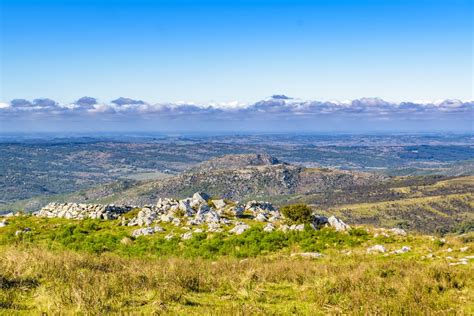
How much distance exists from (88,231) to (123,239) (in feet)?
16.3

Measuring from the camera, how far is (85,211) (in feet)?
128

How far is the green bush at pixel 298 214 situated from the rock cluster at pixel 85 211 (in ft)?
52.1

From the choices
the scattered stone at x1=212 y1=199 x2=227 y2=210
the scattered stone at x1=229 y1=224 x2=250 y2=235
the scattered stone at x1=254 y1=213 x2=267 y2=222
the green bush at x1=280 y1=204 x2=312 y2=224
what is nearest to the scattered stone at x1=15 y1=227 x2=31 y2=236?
the scattered stone at x1=229 y1=224 x2=250 y2=235

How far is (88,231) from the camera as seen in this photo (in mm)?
31781

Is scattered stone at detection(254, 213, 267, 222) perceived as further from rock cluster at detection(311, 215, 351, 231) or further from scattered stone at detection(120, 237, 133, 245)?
scattered stone at detection(120, 237, 133, 245)

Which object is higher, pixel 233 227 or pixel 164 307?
pixel 164 307

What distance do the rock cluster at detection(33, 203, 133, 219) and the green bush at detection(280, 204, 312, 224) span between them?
15870mm

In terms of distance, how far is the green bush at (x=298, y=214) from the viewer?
3296cm

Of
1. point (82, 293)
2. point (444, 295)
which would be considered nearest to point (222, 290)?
point (82, 293)

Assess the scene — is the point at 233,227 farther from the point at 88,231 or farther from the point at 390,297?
the point at 390,297

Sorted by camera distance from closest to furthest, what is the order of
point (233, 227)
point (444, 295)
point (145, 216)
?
point (444, 295), point (233, 227), point (145, 216)

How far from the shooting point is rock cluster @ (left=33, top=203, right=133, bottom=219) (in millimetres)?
37531

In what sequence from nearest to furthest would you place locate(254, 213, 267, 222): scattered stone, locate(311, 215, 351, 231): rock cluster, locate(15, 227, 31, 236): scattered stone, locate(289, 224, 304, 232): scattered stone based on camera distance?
locate(289, 224, 304, 232): scattered stone, locate(15, 227, 31, 236): scattered stone, locate(311, 215, 351, 231): rock cluster, locate(254, 213, 267, 222): scattered stone

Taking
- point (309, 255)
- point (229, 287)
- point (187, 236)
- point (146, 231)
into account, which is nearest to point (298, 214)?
point (187, 236)
